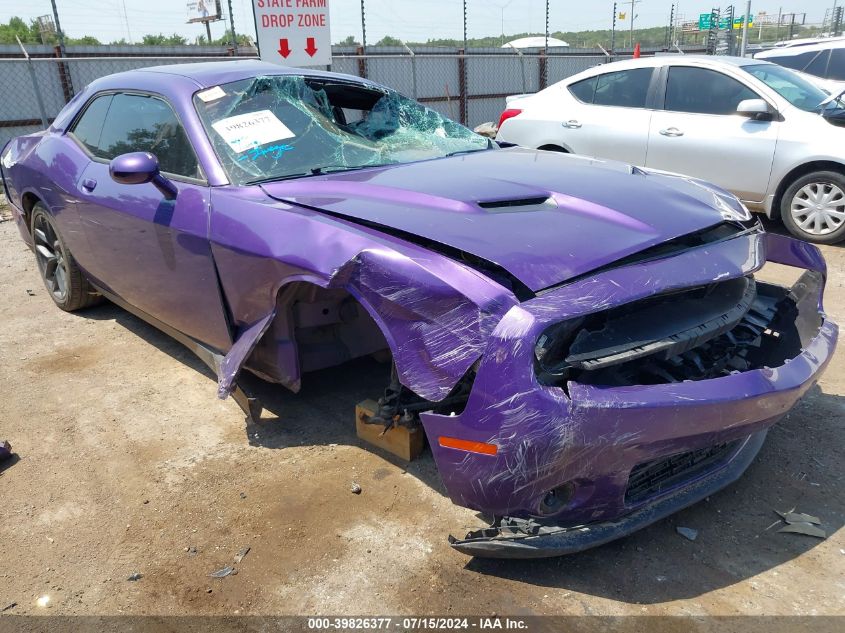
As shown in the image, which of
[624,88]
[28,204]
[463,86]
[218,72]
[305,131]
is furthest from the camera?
[463,86]

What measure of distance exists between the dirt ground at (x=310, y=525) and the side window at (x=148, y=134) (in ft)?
4.03

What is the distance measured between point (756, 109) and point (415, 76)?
8368mm

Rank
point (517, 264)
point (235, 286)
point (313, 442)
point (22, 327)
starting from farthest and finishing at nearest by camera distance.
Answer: point (22, 327) < point (313, 442) < point (235, 286) < point (517, 264)

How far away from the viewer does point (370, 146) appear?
3537mm

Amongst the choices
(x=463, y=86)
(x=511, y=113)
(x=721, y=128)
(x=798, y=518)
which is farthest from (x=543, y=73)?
(x=798, y=518)

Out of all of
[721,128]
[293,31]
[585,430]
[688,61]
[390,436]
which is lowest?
[390,436]

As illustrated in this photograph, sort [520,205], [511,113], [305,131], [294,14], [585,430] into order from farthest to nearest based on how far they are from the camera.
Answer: [294,14], [511,113], [305,131], [520,205], [585,430]

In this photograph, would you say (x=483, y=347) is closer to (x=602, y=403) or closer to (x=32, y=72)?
(x=602, y=403)

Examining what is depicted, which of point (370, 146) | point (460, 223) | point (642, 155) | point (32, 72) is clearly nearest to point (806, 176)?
point (642, 155)

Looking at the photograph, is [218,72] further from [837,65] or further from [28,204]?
[837,65]

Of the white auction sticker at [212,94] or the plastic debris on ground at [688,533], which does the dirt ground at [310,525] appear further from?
the white auction sticker at [212,94]

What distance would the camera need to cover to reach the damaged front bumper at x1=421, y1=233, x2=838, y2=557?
2.02 meters

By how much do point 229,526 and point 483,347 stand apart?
127 centimetres

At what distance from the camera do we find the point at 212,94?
3434mm
